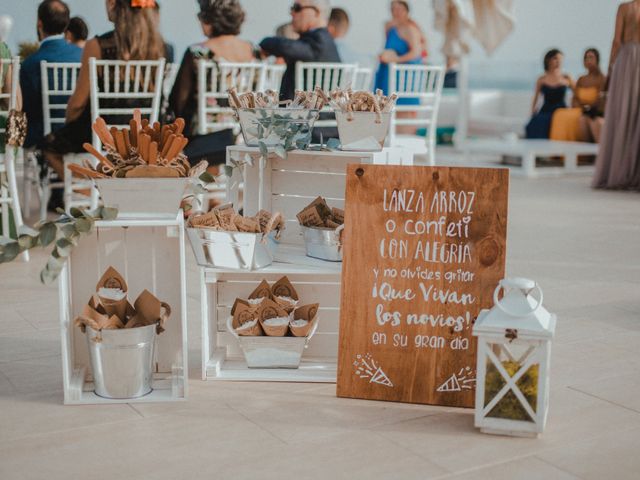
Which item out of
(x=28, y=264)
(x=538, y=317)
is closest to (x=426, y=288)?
(x=538, y=317)

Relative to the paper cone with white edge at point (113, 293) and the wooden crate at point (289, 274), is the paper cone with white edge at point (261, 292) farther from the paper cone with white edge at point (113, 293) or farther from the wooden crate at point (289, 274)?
the paper cone with white edge at point (113, 293)

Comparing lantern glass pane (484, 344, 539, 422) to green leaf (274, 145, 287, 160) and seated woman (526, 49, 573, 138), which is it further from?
seated woman (526, 49, 573, 138)

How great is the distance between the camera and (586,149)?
8.18 m

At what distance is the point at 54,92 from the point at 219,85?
39.2 inches

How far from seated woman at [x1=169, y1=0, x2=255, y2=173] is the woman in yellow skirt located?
4860mm

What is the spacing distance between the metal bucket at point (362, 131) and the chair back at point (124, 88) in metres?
2.16

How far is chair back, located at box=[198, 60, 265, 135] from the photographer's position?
188 inches

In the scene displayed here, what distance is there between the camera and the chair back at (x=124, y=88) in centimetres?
447

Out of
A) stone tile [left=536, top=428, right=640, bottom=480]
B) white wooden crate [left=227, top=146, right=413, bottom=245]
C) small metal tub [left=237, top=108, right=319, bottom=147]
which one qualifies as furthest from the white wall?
stone tile [left=536, top=428, right=640, bottom=480]

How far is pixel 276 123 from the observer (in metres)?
2.58

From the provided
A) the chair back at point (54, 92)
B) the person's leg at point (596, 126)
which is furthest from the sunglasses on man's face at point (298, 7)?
the person's leg at point (596, 126)

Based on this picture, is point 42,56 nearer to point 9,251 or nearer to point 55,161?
point 55,161

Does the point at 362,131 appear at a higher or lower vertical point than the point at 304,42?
lower

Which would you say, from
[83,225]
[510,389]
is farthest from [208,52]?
[510,389]
